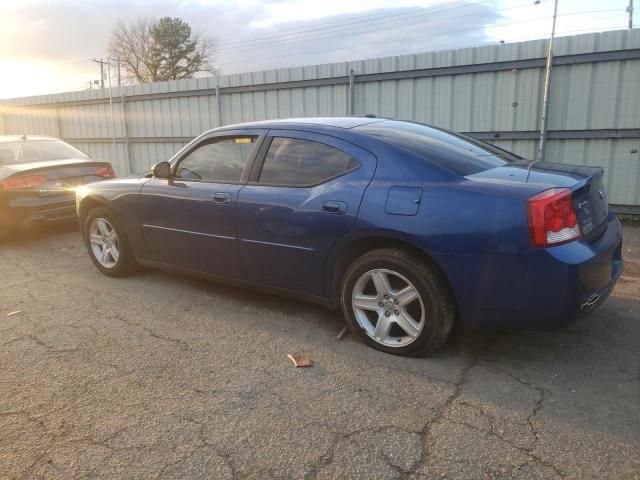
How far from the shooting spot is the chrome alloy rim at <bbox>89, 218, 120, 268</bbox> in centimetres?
507

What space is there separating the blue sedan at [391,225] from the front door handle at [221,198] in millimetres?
19

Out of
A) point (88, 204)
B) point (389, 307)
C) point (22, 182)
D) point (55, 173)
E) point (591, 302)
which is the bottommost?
point (389, 307)

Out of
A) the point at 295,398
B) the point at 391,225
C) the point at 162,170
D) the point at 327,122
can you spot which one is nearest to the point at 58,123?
the point at 162,170

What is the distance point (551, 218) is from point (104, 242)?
428 centimetres

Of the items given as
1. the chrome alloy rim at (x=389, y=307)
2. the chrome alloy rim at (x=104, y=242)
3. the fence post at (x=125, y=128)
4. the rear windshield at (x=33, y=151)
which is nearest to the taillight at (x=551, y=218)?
the chrome alloy rim at (x=389, y=307)

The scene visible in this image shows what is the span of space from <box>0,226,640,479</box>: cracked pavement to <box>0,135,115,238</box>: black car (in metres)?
3.06

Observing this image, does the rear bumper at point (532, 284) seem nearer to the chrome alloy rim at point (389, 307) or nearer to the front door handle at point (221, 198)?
the chrome alloy rim at point (389, 307)

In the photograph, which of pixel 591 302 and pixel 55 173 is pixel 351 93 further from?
pixel 591 302

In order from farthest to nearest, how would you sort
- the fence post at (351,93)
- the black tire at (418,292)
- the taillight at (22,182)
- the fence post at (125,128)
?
the fence post at (125,128) < the fence post at (351,93) < the taillight at (22,182) < the black tire at (418,292)

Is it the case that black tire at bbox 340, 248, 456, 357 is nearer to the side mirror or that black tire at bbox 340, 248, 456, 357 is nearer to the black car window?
the black car window

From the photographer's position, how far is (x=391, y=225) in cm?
309

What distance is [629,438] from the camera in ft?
7.73

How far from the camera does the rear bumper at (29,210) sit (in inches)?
264

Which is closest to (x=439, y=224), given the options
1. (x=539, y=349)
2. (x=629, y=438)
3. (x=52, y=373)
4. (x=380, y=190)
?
(x=380, y=190)
